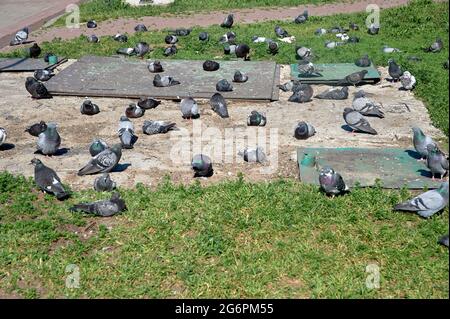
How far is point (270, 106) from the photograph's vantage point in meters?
10.8

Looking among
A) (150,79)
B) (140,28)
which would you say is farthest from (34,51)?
(150,79)

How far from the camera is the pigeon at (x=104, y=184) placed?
297 inches

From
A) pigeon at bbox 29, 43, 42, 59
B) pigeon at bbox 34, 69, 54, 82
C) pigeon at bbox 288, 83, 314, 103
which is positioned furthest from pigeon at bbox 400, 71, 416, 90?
pigeon at bbox 29, 43, 42, 59

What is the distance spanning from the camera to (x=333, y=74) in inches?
483

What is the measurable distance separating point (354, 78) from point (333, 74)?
0.77 meters

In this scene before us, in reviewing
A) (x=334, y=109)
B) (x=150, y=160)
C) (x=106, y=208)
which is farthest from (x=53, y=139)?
(x=334, y=109)

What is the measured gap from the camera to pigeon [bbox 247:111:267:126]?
972 cm

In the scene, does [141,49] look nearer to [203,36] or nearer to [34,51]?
[203,36]

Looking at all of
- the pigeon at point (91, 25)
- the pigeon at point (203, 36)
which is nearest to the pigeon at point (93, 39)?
the pigeon at point (91, 25)

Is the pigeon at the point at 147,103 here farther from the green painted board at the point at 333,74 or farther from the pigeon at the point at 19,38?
the pigeon at the point at 19,38

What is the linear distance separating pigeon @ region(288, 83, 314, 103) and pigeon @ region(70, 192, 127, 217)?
4.93 metres

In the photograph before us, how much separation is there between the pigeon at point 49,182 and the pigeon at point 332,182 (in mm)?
3265

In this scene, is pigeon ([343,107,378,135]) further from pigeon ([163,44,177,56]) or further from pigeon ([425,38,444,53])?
pigeon ([163,44,177,56])
